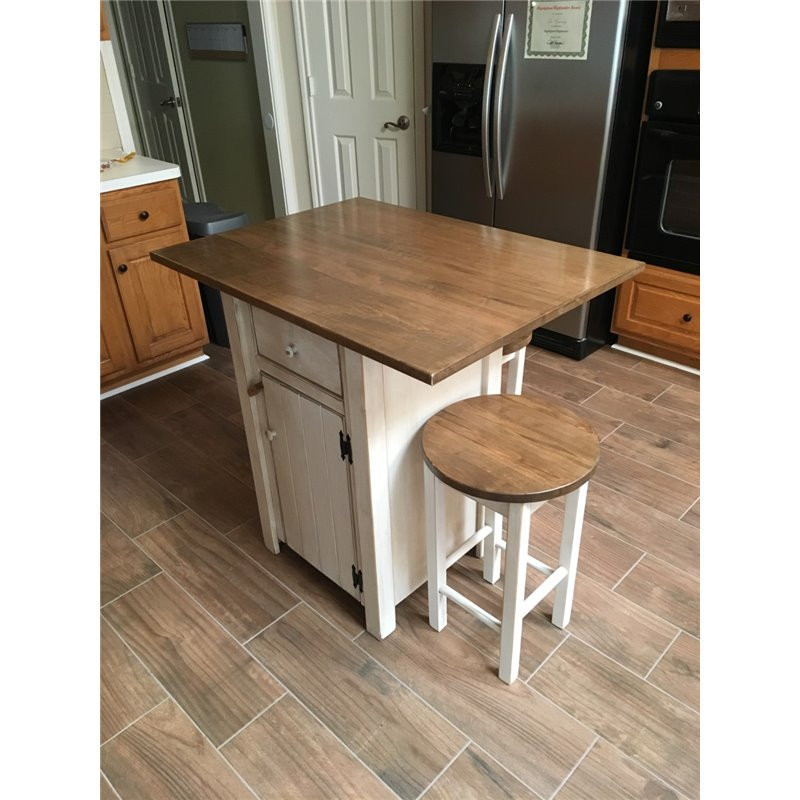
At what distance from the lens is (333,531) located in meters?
1.67

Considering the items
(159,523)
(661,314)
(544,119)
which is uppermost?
(544,119)

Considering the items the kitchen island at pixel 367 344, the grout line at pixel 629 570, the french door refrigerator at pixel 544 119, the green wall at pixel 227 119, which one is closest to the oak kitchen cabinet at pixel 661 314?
the french door refrigerator at pixel 544 119

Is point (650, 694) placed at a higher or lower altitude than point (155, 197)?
lower

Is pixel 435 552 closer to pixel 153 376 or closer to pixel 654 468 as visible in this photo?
pixel 654 468

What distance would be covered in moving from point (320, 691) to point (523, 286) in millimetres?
1074

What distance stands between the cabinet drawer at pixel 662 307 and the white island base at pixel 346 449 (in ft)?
5.01

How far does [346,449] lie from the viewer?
146 centimetres

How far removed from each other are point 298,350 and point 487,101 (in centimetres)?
181

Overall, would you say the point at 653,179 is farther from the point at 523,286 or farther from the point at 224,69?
the point at 224,69

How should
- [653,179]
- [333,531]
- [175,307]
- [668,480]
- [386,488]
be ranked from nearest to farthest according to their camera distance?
[386,488] → [333,531] → [668,480] → [653,179] → [175,307]

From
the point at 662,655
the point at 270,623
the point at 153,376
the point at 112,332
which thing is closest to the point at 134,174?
the point at 112,332

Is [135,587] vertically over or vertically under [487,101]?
under

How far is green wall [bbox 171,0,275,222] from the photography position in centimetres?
379
